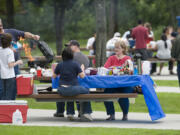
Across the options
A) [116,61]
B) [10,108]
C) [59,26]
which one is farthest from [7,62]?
[59,26]

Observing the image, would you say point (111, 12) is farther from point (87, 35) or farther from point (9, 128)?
point (9, 128)

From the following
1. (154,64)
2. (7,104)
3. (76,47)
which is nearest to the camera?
(7,104)

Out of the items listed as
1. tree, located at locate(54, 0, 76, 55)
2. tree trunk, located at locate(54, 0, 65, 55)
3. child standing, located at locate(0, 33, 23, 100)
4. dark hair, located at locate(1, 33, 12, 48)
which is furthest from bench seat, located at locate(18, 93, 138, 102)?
tree, located at locate(54, 0, 76, 55)

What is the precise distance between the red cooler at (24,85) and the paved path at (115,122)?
1.78ft

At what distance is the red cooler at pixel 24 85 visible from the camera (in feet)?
37.1

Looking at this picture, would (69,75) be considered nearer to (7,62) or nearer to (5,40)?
(7,62)

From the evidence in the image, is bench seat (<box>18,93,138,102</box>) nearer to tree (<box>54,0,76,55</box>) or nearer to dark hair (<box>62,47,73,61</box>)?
dark hair (<box>62,47,73,61</box>)

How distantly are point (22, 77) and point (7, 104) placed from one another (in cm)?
65

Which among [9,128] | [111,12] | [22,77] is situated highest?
[111,12]

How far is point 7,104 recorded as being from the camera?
11.0m

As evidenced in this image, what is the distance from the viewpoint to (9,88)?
37.7ft

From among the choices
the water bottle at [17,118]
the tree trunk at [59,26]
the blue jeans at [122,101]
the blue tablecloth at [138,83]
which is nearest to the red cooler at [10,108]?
the water bottle at [17,118]

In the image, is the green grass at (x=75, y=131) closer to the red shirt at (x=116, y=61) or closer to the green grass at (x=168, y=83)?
the red shirt at (x=116, y=61)

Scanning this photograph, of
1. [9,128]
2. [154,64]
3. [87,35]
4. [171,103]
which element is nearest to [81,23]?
[87,35]
